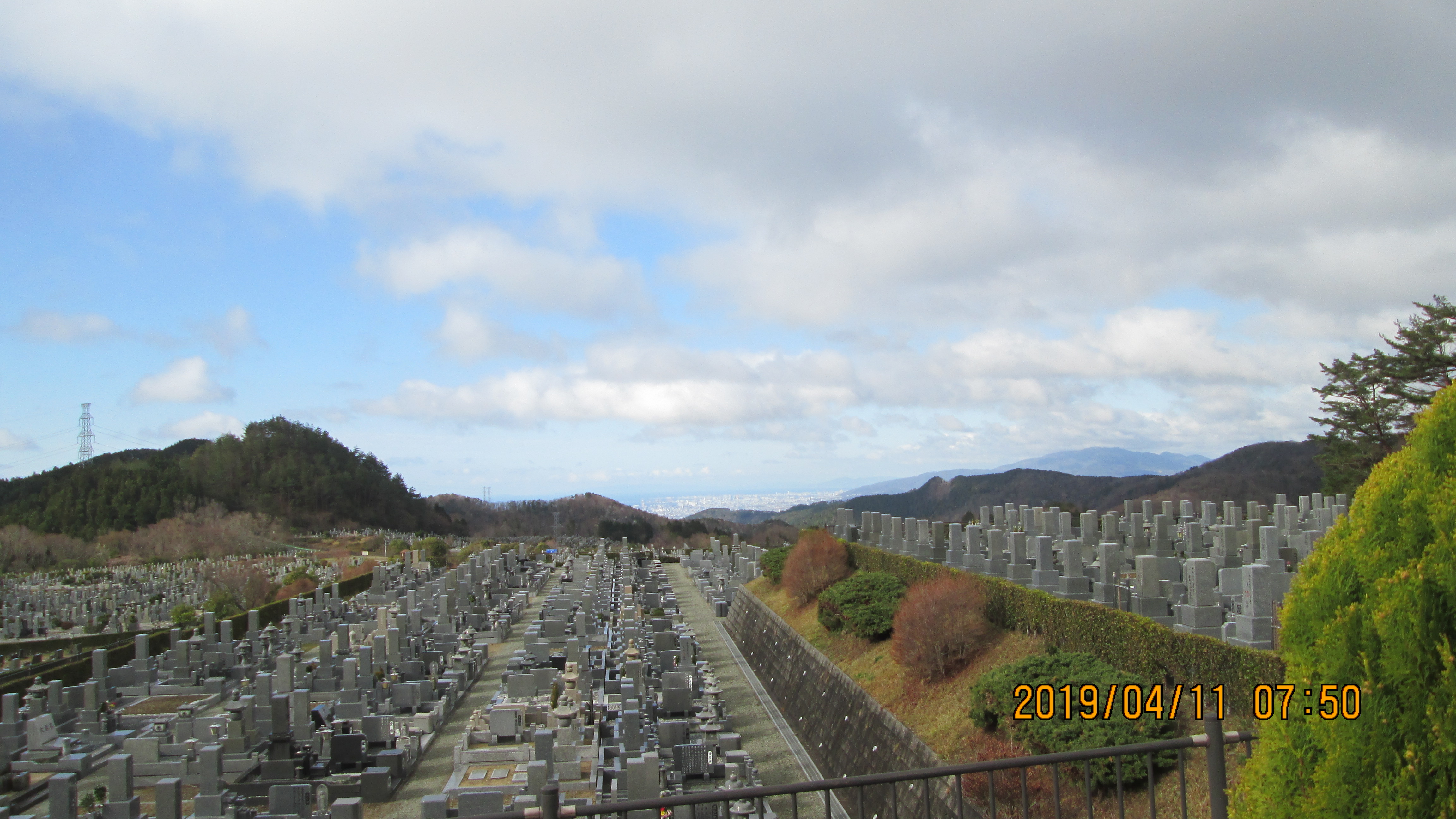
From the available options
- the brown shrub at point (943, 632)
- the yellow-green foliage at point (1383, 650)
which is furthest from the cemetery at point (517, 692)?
the yellow-green foliage at point (1383, 650)

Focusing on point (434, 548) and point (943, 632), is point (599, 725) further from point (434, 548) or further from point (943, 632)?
point (434, 548)

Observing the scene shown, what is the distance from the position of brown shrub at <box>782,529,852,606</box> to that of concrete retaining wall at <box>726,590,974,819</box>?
3.31 feet

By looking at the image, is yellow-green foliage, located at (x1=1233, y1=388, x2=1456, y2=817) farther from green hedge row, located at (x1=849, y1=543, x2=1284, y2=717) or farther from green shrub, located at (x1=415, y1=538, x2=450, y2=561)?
green shrub, located at (x1=415, y1=538, x2=450, y2=561)

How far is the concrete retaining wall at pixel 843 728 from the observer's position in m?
9.70

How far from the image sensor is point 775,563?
25.8 metres

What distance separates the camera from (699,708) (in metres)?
15.4

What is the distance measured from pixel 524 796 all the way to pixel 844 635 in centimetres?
765

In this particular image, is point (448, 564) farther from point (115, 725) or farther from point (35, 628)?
point (115, 725)

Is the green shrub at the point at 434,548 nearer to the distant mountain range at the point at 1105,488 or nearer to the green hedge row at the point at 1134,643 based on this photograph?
the distant mountain range at the point at 1105,488

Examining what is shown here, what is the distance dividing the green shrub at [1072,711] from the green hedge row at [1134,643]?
0.91 ft

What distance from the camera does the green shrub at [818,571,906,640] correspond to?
49.7ft

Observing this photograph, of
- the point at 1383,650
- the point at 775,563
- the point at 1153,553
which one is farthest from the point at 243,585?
the point at 1383,650

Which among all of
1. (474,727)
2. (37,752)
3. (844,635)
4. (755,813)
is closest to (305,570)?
(37,752)
